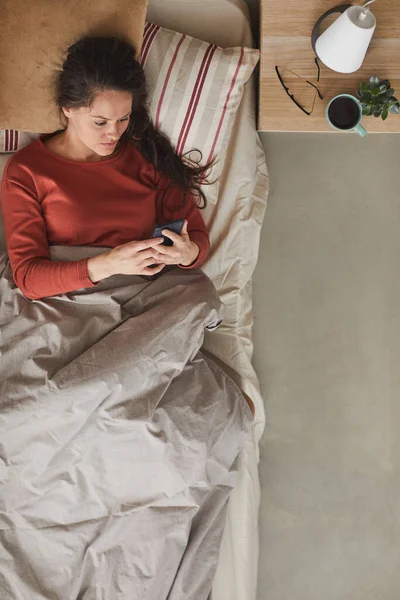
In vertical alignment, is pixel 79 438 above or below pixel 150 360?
below

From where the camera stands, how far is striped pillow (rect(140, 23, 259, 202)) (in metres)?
1.58

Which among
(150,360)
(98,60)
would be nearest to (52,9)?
(98,60)

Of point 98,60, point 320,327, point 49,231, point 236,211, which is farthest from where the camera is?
point 320,327

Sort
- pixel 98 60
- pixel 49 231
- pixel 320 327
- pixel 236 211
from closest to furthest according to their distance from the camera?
1. pixel 98 60
2. pixel 49 231
3. pixel 236 211
4. pixel 320 327

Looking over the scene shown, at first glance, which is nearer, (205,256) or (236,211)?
(205,256)

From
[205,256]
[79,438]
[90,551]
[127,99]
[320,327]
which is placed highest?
[127,99]

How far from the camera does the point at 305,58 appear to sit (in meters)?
1.51

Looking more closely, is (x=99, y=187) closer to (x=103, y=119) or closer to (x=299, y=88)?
(x=103, y=119)

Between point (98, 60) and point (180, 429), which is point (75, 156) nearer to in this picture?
point (98, 60)

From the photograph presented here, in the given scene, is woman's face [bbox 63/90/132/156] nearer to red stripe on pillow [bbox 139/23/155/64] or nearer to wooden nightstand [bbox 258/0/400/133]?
red stripe on pillow [bbox 139/23/155/64]

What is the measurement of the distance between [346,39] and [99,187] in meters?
0.70

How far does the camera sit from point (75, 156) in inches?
59.6

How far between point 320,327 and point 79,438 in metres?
0.85

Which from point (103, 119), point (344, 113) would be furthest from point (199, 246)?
point (344, 113)
